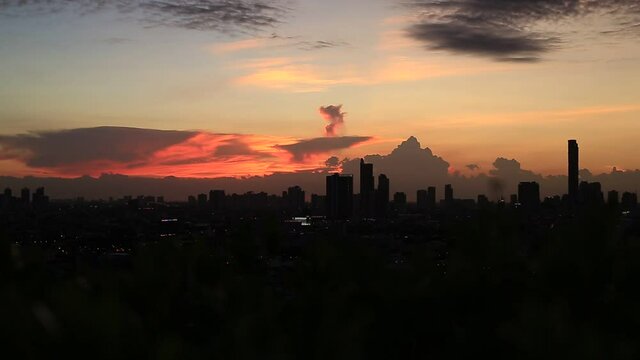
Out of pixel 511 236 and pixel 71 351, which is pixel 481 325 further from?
pixel 71 351

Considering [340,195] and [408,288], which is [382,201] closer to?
[340,195]

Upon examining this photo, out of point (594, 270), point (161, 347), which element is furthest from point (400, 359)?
point (161, 347)

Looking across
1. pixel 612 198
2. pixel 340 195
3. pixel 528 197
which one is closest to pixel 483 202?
pixel 612 198

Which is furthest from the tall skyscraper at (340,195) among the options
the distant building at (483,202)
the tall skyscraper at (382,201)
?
the distant building at (483,202)

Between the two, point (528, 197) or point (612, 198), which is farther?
point (528, 197)

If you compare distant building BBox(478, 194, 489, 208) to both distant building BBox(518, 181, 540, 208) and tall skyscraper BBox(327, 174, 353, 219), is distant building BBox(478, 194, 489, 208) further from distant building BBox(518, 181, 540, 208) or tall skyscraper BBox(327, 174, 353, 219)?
tall skyscraper BBox(327, 174, 353, 219)

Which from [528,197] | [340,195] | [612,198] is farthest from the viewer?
[340,195]

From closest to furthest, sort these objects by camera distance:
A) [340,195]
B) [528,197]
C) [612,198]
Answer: [612,198], [528,197], [340,195]

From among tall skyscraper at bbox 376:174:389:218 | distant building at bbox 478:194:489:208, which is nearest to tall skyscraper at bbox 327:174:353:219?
tall skyscraper at bbox 376:174:389:218
